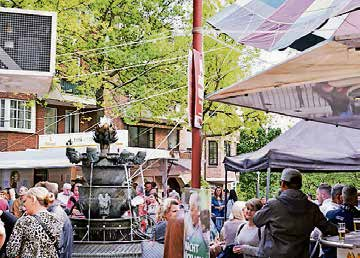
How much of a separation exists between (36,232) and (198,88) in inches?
101

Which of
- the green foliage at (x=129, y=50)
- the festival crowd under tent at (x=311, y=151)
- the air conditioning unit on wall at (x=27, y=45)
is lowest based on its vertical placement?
the festival crowd under tent at (x=311, y=151)

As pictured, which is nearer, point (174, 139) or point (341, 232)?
point (341, 232)

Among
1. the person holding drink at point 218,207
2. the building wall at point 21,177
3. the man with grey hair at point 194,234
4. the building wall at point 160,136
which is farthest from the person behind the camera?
the building wall at point 160,136

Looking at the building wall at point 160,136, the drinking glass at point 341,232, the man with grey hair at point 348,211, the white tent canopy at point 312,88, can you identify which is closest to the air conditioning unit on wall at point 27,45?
the white tent canopy at point 312,88

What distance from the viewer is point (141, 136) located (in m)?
42.5

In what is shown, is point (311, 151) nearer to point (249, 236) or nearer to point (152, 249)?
point (152, 249)

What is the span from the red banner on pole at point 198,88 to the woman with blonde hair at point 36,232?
203 centimetres

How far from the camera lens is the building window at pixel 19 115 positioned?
3186cm

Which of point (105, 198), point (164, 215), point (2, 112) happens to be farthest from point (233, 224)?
point (2, 112)

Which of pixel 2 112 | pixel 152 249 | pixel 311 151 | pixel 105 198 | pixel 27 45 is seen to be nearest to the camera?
pixel 27 45

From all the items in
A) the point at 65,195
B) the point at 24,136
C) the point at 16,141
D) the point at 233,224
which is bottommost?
the point at 65,195

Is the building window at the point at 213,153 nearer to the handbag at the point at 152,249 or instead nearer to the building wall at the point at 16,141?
the building wall at the point at 16,141

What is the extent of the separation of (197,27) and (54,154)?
1615cm

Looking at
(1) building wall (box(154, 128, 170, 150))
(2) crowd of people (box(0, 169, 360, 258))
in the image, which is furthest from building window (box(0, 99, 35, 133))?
(2) crowd of people (box(0, 169, 360, 258))
